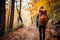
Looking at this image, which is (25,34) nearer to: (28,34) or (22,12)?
(28,34)

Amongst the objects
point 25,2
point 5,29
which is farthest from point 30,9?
point 5,29

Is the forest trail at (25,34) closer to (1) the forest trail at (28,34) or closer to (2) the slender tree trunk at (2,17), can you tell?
(1) the forest trail at (28,34)

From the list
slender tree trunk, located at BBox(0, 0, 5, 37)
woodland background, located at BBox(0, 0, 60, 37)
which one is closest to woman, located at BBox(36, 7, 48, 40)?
woodland background, located at BBox(0, 0, 60, 37)

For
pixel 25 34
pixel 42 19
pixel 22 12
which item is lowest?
pixel 25 34

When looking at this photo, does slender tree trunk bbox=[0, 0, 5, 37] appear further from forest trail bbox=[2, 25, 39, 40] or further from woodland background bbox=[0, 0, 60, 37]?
forest trail bbox=[2, 25, 39, 40]

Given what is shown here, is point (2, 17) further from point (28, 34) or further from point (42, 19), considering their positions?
point (42, 19)

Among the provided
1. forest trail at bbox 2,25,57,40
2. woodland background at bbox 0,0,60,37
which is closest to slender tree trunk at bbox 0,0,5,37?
woodland background at bbox 0,0,60,37

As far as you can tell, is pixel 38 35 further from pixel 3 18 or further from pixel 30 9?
pixel 3 18

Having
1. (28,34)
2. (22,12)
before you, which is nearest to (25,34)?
(28,34)

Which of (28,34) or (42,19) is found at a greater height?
(42,19)

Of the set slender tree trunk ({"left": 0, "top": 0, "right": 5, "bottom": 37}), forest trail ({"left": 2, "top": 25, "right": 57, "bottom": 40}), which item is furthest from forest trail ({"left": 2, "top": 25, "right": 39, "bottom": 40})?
slender tree trunk ({"left": 0, "top": 0, "right": 5, "bottom": 37})

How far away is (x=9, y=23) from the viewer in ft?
8.02

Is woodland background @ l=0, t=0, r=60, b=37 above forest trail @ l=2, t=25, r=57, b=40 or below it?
above

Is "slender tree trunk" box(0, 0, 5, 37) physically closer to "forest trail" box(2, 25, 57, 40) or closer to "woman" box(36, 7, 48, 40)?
"forest trail" box(2, 25, 57, 40)
